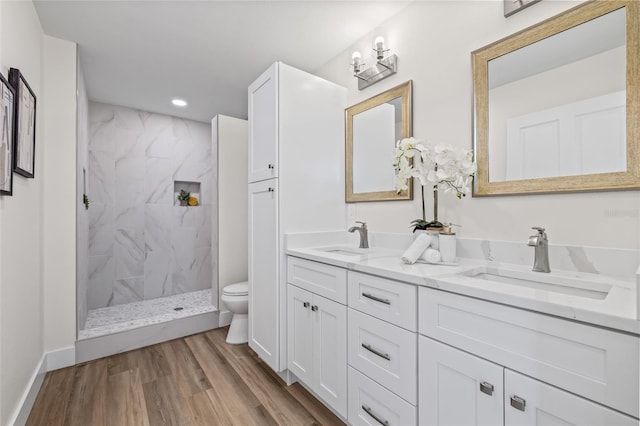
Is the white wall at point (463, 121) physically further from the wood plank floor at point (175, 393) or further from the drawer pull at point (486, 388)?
the wood plank floor at point (175, 393)

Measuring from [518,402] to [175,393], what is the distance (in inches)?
74.7

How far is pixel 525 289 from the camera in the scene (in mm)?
924

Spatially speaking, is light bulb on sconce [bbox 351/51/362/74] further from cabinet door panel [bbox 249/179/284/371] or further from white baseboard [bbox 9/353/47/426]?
white baseboard [bbox 9/353/47/426]

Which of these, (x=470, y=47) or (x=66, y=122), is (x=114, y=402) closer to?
(x=66, y=122)

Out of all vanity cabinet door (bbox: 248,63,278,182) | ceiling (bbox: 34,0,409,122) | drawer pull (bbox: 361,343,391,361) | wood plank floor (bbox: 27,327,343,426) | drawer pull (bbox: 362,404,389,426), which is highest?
ceiling (bbox: 34,0,409,122)

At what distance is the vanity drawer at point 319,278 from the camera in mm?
1521

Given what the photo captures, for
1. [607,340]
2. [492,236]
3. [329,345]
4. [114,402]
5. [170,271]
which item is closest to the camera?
[607,340]

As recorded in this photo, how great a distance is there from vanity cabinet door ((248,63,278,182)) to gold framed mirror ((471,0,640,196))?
120 centimetres

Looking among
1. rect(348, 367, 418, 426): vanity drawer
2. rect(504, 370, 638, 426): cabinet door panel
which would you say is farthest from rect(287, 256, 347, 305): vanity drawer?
rect(504, 370, 638, 426): cabinet door panel

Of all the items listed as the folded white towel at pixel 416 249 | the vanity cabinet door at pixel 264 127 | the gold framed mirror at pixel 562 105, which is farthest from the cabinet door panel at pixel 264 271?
the gold framed mirror at pixel 562 105

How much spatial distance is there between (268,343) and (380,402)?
100cm

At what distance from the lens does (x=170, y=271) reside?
3.88 metres

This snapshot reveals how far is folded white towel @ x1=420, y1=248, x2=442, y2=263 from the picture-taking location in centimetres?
145

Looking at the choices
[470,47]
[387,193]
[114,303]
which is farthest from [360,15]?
[114,303]
